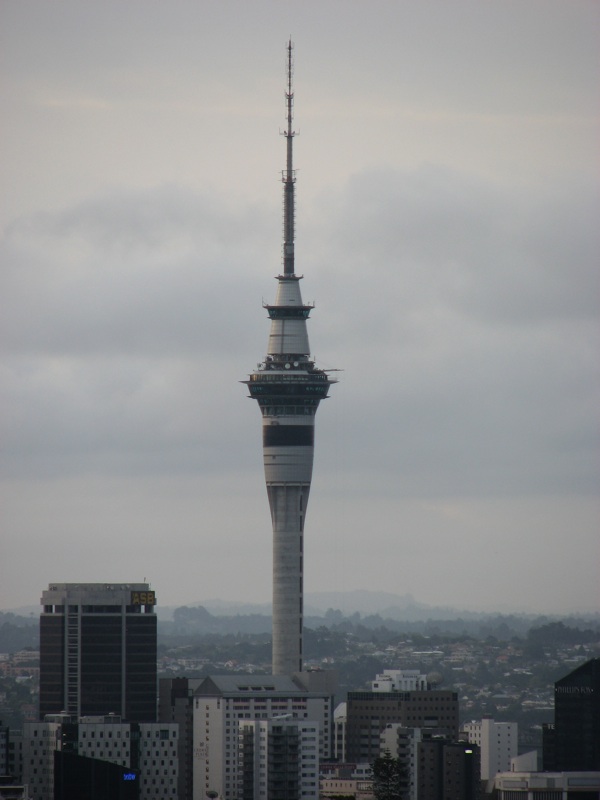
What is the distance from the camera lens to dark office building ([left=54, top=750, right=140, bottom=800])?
177 meters

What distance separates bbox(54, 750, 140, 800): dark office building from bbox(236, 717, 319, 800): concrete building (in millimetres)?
7774

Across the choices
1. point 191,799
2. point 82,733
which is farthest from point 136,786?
point 191,799

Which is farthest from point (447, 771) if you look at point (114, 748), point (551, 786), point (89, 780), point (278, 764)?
point (89, 780)

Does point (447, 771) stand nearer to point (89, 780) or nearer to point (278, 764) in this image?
point (278, 764)

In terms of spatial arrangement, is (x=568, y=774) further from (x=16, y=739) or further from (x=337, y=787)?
(x=16, y=739)

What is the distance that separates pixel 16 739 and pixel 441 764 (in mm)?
Answer: 29790

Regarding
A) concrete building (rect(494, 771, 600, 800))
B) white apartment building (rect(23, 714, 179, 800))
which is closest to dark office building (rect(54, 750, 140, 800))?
white apartment building (rect(23, 714, 179, 800))

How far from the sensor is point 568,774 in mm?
184625

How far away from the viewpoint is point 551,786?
18175 cm

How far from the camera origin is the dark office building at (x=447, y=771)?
19000 centimetres

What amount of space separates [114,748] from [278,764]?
435 inches

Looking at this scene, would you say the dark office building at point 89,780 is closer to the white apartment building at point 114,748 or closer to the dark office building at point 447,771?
the white apartment building at point 114,748

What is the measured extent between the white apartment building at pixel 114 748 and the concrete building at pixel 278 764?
19.5 ft

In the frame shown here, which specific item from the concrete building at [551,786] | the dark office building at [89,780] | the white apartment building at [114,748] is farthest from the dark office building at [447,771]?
the dark office building at [89,780]
